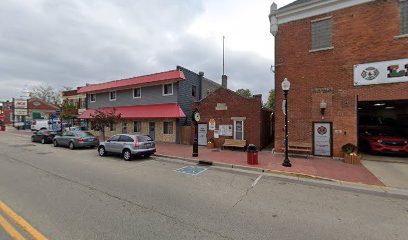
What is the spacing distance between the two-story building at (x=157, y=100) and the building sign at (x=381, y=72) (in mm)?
12218

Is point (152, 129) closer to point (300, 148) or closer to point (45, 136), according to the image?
point (45, 136)

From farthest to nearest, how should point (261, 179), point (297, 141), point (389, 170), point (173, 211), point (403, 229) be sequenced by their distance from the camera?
point (297, 141) < point (389, 170) < point (261, 179) < point (173, 211) < point (403, 229)

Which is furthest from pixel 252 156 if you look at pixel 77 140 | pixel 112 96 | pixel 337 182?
pixel 112 96

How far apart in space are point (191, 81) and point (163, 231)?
17.0m

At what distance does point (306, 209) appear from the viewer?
5027 millimetres

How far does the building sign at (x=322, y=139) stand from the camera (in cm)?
1170

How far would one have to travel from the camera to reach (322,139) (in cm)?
1186

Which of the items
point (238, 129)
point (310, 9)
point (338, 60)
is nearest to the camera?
point (338, 60)

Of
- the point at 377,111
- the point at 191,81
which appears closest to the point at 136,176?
the point at 191,81

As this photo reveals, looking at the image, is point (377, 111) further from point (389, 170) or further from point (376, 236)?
point (376, 236)

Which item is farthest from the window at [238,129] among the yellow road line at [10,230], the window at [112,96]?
the window at [112,96]

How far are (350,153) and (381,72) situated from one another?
4.52m

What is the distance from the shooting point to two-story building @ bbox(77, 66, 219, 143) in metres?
18.1

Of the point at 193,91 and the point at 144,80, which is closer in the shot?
the point at 144,80
